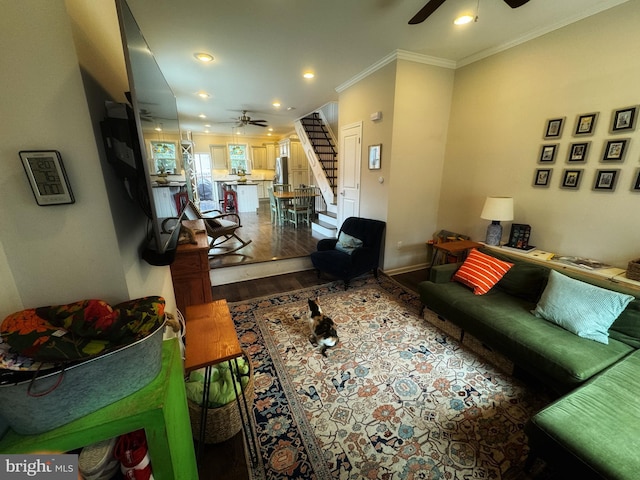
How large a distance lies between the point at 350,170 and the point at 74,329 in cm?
402

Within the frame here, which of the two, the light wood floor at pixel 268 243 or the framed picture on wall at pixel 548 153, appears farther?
the light wood floor at pixel 268 243

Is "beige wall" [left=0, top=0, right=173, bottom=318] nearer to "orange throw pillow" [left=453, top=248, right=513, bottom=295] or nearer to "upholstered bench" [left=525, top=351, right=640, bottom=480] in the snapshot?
"upholstered bench" [left=525, top=351, right=640, bottom=480]

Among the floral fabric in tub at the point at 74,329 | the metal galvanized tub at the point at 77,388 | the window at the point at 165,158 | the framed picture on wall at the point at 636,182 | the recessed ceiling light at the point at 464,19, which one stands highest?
the recessed ceiling light at the point at 464,19

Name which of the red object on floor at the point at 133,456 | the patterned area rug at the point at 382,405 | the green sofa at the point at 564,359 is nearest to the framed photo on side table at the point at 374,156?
the green sofa at the point at 564,359

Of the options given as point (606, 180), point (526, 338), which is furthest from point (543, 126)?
point (526, 338)

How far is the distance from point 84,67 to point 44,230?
552 mm

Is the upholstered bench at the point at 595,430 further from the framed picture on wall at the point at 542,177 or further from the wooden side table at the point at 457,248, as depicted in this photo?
the framed picture on wall at the point at 542,177

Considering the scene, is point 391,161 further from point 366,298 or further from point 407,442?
point 407,442

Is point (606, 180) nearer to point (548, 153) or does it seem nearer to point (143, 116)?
point (548, 153)

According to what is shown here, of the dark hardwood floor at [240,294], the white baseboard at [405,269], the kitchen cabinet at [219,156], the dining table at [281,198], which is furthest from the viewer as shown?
the kitchen cabinet at [219,156]

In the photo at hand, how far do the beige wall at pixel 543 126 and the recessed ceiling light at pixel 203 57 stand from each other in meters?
3.33

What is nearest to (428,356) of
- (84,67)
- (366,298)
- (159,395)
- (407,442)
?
(407,442)

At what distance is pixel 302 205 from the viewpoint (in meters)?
6.08

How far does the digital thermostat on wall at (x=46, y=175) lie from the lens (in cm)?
74
